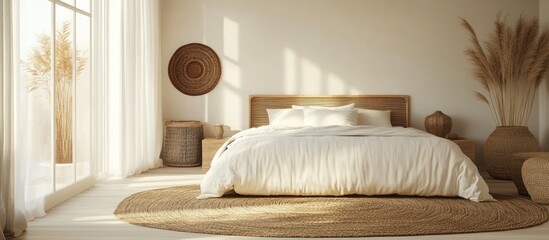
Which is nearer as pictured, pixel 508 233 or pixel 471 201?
pixel 508 233

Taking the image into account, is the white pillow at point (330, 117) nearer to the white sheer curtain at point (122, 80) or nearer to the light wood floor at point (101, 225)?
the light wood floor at point (101, 225)

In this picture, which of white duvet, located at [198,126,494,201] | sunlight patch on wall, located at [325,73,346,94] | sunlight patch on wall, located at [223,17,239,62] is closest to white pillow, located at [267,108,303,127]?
sunlight patch on wall, located at [325,73,346,94]

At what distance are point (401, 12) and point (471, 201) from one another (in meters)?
3.05

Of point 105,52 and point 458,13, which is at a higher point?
point 458,13

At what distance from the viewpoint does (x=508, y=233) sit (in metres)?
3.73

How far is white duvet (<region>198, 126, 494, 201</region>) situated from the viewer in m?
4.80

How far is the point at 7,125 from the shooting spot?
3.52m

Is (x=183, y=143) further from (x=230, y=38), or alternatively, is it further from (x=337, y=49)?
(x=337, y=49)

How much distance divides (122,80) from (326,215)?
2.82 meters

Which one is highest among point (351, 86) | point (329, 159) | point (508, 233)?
point (351, 86)

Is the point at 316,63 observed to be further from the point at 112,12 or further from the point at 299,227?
the point at 299,227

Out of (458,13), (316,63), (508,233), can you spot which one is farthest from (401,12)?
(508,233)

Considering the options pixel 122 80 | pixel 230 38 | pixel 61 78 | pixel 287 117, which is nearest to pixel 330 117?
pixel 287 117

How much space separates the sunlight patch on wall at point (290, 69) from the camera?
7.21 meters
